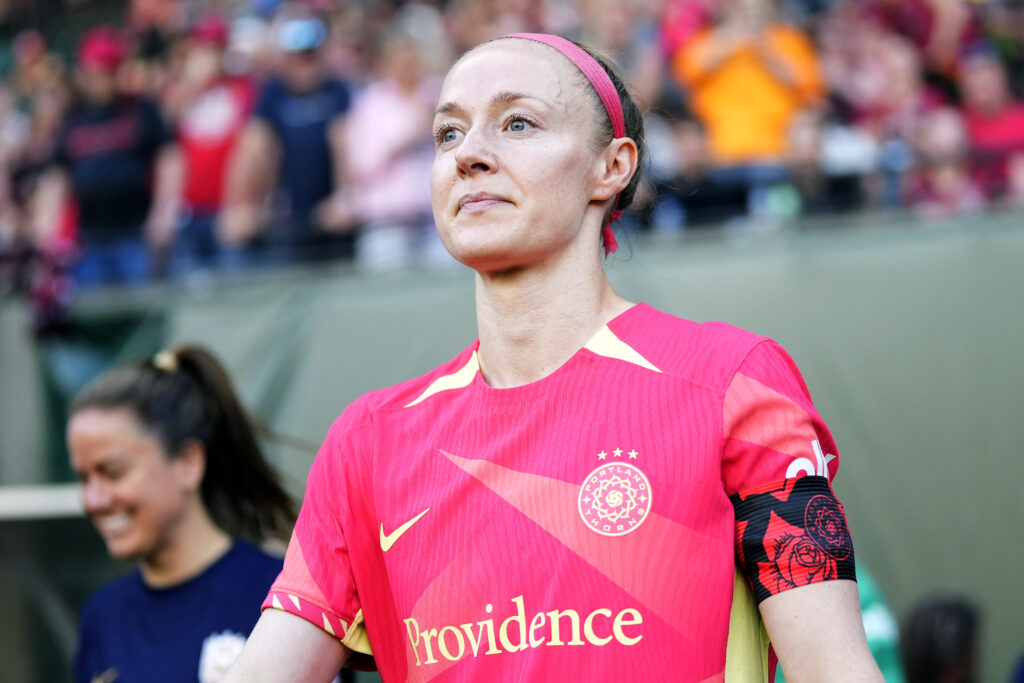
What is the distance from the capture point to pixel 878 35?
7.26 metres

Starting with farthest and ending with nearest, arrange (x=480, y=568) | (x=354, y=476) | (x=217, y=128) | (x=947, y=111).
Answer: (x=217, y=128) → (x=947, y=111) → (x=354, y=476) → (x=480, y=568)

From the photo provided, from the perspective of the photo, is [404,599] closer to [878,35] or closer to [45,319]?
[45,319]

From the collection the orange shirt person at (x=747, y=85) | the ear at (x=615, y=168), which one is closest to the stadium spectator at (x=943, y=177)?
the orange shirt person at (x=747, y=85)

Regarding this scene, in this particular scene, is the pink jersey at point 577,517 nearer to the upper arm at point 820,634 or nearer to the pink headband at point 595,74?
the upper arm at point 820,634

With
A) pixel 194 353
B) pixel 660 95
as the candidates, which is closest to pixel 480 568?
pixel 194 353

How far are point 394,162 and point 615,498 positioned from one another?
16.9 ft

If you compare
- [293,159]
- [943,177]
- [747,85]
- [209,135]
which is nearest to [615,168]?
[943,177]

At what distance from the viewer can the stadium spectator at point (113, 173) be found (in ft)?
22.7

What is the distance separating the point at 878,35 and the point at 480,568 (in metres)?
6.27

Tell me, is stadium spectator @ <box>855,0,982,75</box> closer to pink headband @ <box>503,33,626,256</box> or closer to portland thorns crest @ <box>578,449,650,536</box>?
pink headband @ <box>503,33,626,256</box>

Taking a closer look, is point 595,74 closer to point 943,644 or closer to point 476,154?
point 476,154

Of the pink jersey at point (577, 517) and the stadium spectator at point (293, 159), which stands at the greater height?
the stadium spectator at point (293, 159)

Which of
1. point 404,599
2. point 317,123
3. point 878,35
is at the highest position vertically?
point 878,35

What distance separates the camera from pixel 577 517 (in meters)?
1.80
